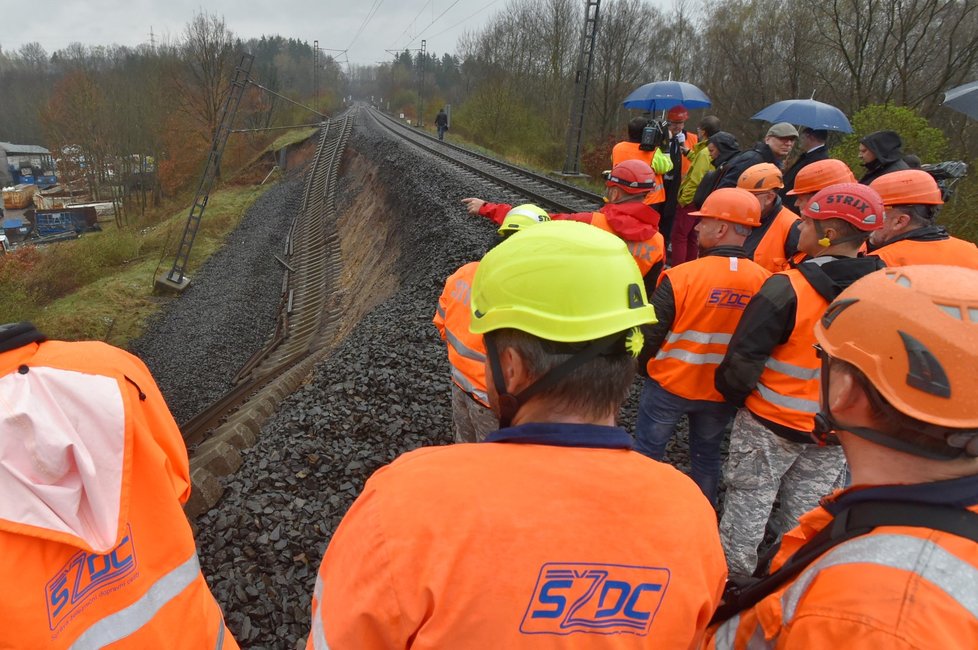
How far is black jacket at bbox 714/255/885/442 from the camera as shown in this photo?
2.52 m

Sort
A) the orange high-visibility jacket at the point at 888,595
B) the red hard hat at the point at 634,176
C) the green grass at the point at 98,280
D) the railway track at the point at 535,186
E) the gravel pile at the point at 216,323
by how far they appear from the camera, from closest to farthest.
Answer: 1. the orange high-visibility jacket at the point at 888,595
2. the red hard hat at the point at 634,176
3. the railway track at the point at 535,186
4. the gravel pile at the point at 216,323
5. the green grass at the point at 98,280

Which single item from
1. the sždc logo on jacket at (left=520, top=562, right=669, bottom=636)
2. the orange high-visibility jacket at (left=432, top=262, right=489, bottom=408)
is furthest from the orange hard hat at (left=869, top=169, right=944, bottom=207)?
the sždc logo on jacket at (left=520, top=562, right=669, bottom=636)

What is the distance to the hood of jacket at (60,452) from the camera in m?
1.21

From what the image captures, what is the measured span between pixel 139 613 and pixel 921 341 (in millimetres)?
2056

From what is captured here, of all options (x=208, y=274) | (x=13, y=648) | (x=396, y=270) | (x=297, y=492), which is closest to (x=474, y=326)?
(x=13, y=648)

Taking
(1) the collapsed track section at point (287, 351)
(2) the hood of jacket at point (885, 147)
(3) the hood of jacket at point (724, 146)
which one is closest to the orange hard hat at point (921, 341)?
(1) the collapsed track section at point (287, 351)

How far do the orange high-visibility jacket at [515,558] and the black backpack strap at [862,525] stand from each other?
0.85 ft

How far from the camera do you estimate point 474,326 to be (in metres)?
1.45

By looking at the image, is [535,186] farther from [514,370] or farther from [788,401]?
[514,370]

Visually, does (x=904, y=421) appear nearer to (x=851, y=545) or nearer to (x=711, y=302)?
(x=851, y=545)

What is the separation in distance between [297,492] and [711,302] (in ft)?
10.7

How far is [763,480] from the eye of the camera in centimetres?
287

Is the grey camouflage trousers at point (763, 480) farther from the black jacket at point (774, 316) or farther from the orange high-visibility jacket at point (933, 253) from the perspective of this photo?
the orange high-visibility jacket at point (933, 253)

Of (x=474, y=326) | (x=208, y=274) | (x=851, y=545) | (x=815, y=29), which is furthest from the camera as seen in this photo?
(x=815, y=29)
